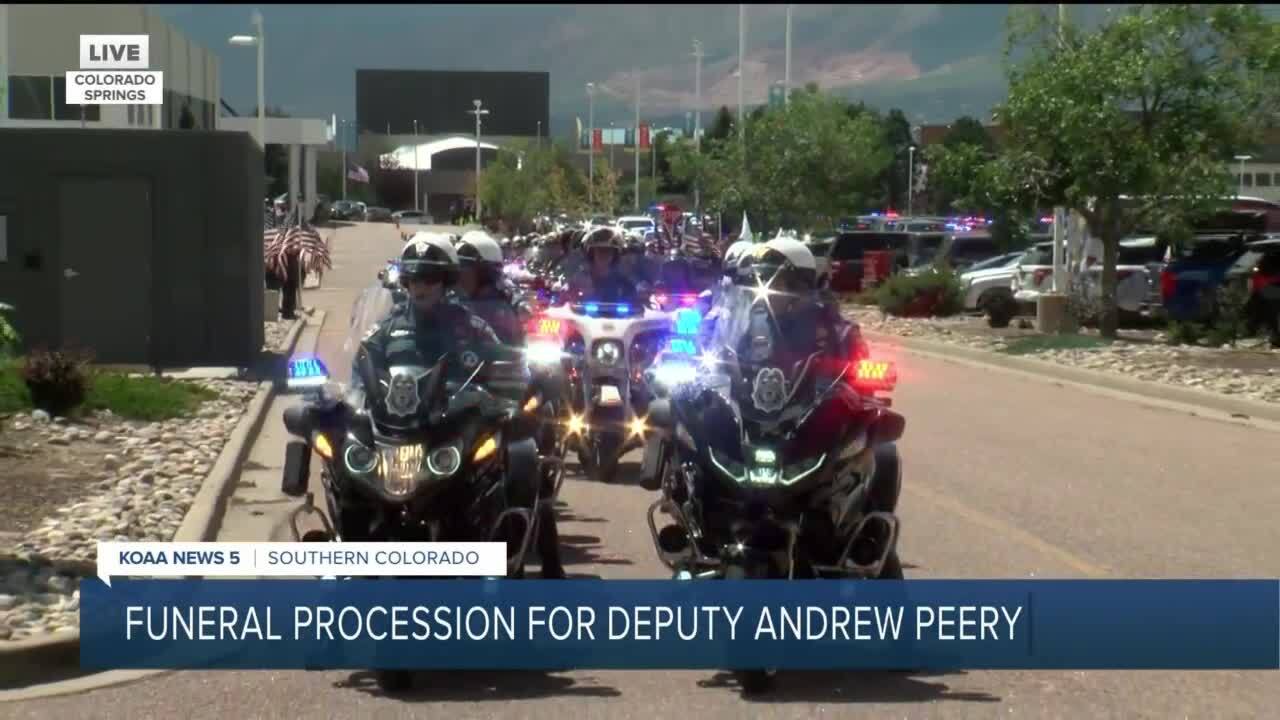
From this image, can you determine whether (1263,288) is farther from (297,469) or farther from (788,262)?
(297,469)

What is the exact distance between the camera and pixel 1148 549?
11375mm

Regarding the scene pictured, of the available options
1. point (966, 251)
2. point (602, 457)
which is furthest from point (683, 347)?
point (966, 251)

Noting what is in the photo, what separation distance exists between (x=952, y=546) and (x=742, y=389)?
12.9ft

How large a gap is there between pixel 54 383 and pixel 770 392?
1069 cm

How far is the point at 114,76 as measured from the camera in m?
Answer: 27.9

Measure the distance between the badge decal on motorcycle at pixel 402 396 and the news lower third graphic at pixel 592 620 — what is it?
549 millimetres

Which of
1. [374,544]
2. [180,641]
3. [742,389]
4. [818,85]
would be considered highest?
[818,85]

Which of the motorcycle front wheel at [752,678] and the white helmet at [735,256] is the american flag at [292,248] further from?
the motorcycle front wheel at [752,678]

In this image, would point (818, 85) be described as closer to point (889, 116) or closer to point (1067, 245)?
point (1067, 245)

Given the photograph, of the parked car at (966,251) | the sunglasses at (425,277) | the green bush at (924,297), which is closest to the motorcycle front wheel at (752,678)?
the sunglasses at (425,277)

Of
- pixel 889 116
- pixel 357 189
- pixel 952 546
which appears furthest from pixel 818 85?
pixel 357 189

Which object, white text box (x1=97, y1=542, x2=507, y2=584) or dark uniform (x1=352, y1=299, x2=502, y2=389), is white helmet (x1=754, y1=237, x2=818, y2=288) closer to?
dark uniform (x1=352, y1=299, x2=502, y2=389)

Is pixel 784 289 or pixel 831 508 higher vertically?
pixel 784 289

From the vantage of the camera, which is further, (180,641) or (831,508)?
(180,641)
